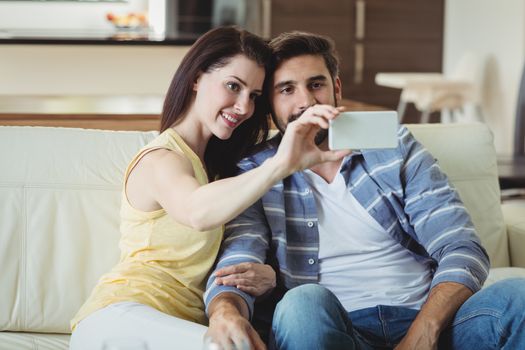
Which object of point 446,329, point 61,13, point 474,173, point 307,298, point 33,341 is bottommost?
point 33,341

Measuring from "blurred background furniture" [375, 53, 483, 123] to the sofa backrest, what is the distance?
424 centimetres

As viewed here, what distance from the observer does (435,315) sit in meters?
1.67

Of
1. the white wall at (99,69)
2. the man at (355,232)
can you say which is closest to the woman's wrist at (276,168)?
the man at (355,232)

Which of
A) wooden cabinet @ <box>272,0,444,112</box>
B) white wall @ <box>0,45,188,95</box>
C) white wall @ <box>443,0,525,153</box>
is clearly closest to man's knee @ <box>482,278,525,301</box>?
white wall @ <box>0,45,188,95</box>

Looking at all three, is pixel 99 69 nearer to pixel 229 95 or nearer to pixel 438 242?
pixel 229 95

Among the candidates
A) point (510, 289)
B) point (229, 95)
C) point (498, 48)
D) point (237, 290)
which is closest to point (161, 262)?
point (237, 290)

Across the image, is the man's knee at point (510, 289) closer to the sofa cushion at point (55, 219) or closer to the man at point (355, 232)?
the man at point (355, 232)

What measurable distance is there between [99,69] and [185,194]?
2.98 m

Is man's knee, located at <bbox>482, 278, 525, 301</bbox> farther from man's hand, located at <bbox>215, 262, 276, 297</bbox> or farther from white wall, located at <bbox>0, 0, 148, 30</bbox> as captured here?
white wall, located at <bbox>0, 0, 148, 30</bbox>

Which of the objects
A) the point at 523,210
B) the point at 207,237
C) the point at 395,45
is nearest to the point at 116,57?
the point at 523,210

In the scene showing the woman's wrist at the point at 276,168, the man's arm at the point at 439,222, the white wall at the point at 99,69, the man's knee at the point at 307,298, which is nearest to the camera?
the woman's wrist at the point at 276,168

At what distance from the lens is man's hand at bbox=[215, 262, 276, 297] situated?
1754mm

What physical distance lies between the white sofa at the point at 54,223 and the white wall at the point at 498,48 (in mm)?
4005

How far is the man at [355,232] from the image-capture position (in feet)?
5.91
